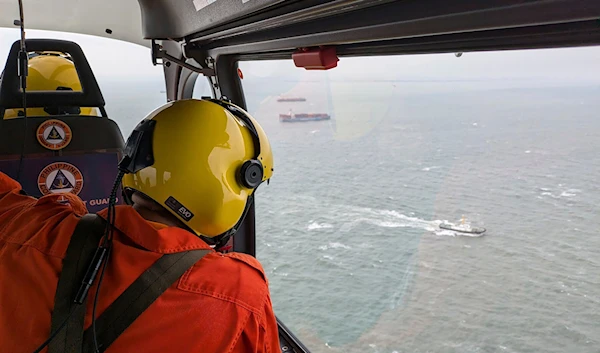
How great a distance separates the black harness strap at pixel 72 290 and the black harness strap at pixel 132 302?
0.03 metres

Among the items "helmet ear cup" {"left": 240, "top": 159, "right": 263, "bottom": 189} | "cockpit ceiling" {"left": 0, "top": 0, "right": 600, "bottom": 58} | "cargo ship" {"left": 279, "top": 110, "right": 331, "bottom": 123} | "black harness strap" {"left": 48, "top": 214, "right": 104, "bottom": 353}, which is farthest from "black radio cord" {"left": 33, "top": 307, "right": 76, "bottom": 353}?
"cargo ship" {"left": 279, "top": 110, "right": 331, "bottom": 123}

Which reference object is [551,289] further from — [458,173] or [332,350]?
[332,350]

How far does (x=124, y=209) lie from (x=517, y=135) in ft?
5.80

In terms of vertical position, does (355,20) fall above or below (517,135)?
above

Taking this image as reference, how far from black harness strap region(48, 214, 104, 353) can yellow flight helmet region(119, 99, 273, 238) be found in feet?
0.71

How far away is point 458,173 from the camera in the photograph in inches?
99.1

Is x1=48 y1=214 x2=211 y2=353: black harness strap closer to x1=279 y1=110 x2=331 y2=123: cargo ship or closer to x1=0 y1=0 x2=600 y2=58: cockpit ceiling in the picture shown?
x1=0 y1=0 x2=600 y2=58: cockpit ceiling

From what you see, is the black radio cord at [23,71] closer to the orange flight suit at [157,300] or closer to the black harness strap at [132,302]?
the orange flight suit at [157,300]

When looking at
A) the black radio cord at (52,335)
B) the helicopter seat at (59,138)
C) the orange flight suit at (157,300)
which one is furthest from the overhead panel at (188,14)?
the black radio cord at (52,335)

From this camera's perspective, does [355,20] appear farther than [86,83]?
No

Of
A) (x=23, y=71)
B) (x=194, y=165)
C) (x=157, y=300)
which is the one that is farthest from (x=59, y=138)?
(x=157, y=300)

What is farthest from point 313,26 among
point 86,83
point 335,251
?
point 335,251

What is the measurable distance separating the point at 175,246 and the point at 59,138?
1.59m

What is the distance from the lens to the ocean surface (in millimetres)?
1776
